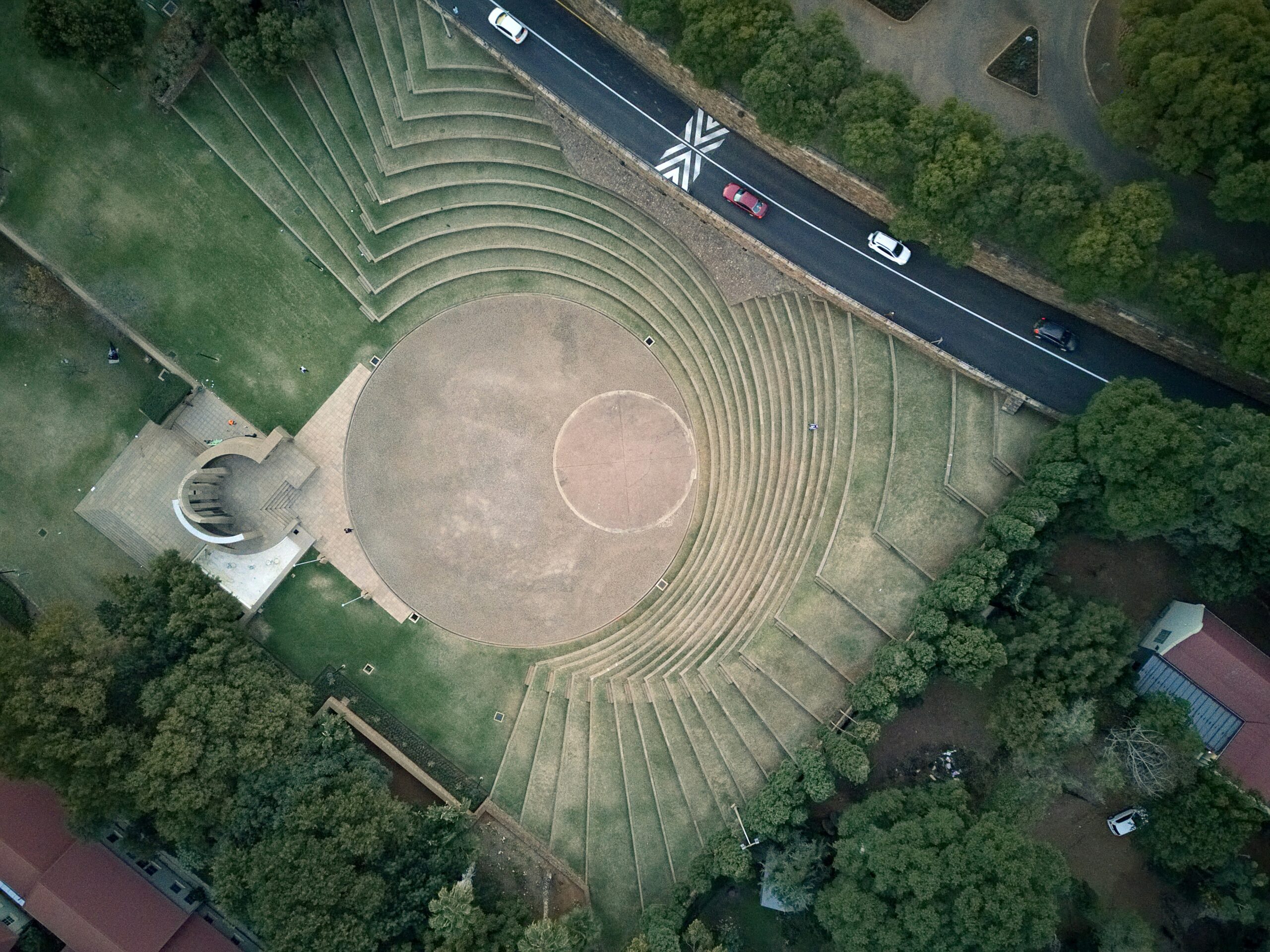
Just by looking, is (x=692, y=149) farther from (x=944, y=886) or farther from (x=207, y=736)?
(x=207, y=736)

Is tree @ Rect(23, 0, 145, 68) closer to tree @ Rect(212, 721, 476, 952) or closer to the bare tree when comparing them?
tree @ Rect(212, 721, 476, 952)

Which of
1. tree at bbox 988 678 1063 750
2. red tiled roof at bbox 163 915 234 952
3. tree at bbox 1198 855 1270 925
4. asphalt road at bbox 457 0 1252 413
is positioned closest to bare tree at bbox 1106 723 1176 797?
tree at bbox 988 678 1063 750

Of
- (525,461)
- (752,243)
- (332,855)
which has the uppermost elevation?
(752,243)

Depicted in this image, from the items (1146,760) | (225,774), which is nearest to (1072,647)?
(1146,760)

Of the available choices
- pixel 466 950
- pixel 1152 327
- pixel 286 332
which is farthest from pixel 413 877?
pixel 1152 327

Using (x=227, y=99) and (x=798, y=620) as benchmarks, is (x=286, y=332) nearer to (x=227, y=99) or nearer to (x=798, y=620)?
(x=227, y=99)

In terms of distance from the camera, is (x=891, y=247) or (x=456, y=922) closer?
(x=456, y=922)
